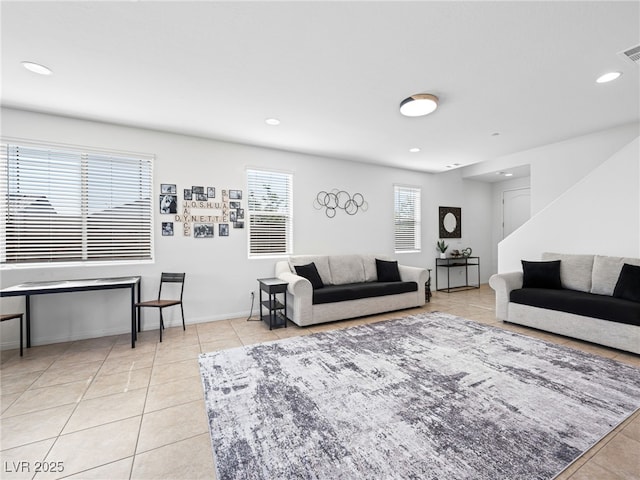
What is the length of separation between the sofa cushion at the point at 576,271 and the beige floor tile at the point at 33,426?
5542 millimetres

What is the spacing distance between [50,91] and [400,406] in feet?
14.1

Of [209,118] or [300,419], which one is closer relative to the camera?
[300,419]

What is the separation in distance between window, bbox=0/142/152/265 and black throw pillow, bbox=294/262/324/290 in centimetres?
210

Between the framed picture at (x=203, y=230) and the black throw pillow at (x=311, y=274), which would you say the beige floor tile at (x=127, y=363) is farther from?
the black throw pillow at (x=311, y=274)

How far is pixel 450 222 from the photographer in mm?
7004

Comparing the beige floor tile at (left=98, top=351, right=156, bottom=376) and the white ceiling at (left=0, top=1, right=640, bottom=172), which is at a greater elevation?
the white ceiling at (left=0, top=1, right=640, bottom=172)

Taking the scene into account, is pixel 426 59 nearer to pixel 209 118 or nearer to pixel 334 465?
pixel 209 118

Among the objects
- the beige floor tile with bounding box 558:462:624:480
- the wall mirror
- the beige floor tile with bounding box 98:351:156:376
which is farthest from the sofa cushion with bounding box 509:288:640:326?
the beige floor tile with bounding box 98:351:156:376

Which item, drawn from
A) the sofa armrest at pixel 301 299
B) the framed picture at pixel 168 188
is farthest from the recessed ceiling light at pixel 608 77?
the framed picture at pixel 168 188

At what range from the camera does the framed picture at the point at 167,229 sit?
13.2ft

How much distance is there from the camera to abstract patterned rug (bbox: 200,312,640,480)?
5.14ft

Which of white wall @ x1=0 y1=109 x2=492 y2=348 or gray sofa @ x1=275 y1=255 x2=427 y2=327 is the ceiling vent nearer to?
gray sofa @ x1=275 y1=255 x2=427 y2=327

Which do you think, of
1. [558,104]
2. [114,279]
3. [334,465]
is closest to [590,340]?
[558,104]

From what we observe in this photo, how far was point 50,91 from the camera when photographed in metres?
2.89
